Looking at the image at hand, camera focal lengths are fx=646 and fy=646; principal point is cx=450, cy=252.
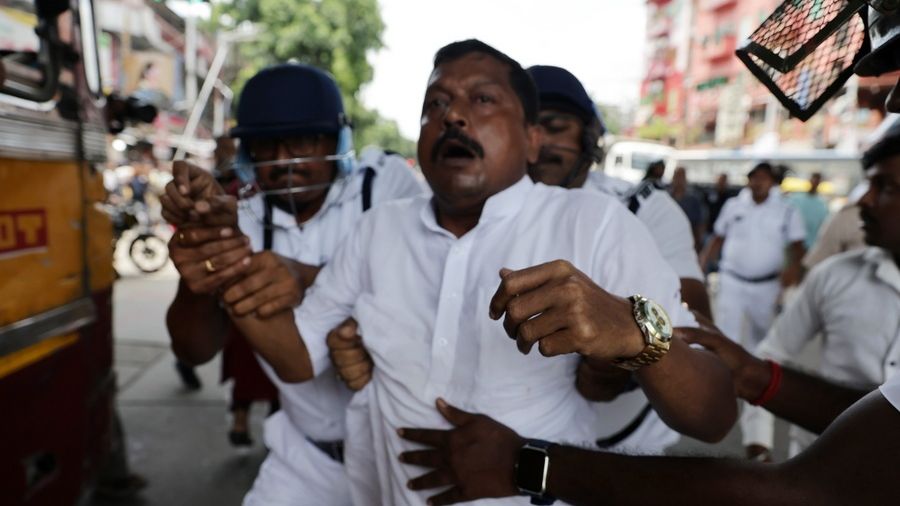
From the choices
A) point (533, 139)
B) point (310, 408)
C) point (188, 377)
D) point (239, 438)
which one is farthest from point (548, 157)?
point (188, 377)

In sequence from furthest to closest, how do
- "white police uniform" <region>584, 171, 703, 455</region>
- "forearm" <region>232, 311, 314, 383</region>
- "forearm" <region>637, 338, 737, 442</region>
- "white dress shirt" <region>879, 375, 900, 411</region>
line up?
"white police uniform" <region>584, 171, 703, 455</region> < "forearm" <region>232, 311, 314, 383</region> < "forearm" <region>637, 338, 737, 442</region> < "white dress shirt" <region>879, 375, 900, 411</region>

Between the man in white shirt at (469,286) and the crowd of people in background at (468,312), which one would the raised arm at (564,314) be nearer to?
the crowd of people in background at (468,312)

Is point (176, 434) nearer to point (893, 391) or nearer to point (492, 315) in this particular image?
point (492, 315)

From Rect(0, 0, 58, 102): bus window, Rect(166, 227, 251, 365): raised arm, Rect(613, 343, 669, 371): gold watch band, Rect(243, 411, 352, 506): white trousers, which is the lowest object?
Rect(243, 411, 352, 506): white trousers

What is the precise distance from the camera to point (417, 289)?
1501 millimetres

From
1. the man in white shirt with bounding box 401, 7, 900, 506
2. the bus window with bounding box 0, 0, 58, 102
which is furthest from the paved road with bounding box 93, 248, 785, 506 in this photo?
the bus window with bounding box 0, 0, 58, 102

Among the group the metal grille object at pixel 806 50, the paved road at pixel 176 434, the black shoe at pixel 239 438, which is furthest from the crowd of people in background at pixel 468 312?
the black shoe at pixel 239 438

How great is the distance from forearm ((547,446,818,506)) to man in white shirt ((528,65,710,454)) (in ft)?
2.63

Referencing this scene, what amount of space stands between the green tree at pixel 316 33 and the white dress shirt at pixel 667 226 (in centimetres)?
1540

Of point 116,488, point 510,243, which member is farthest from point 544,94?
point 116,488

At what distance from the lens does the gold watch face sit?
1056 mm

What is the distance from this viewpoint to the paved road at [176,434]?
349 cm

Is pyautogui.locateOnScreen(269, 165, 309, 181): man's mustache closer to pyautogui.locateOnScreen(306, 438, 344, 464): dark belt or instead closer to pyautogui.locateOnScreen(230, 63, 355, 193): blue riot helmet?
pyautogui.locateOnScreen(230, 63, 355, 193): blue riot helmet

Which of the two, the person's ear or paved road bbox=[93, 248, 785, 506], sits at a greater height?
the person's ear
